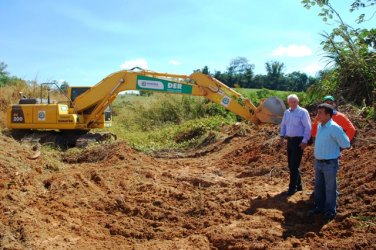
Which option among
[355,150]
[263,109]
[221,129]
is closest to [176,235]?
[355,150]

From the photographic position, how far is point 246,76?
42.5m

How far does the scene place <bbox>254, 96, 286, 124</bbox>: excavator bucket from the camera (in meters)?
12.4

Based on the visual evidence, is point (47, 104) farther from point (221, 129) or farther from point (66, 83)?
point (66, 83)

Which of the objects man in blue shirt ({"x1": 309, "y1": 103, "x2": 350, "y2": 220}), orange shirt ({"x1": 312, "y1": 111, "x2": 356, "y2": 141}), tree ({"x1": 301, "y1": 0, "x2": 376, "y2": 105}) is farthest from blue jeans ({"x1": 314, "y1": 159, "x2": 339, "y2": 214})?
tree ({"x1": 301, "y1": 0, "x2": 376, "y2": 105})

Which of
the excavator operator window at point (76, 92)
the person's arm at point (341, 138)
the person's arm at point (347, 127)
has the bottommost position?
the person's arm at point (341, 138)

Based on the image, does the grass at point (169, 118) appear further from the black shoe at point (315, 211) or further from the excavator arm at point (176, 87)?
the black shoe at point (315, 211)

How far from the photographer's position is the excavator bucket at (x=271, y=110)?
12.4 meters

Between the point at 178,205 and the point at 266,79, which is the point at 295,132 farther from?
the point at 266,79

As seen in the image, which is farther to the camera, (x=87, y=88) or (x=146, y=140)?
(x=146, y=140)

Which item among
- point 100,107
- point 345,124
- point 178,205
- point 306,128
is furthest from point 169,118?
point 345,124

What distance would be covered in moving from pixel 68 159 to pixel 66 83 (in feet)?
60.4

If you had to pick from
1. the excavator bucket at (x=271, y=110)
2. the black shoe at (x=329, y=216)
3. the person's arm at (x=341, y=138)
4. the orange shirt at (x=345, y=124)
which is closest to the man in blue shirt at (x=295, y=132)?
the orange shirt at (x=345, y=124)

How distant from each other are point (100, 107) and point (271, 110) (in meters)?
5.56

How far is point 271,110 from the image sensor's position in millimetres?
12516
